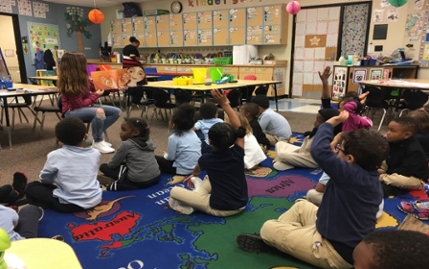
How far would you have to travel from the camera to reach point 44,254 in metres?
0.97

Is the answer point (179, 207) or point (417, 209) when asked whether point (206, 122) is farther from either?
point (417, 209)

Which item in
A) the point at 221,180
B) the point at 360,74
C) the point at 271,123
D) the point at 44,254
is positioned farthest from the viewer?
the point at 360,74

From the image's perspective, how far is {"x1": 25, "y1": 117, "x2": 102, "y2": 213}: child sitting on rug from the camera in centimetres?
231

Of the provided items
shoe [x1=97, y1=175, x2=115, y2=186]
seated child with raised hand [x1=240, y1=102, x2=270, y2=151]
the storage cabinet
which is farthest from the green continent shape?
the storage cabinet

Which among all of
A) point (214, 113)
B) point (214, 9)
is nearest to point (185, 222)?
point (214, 113)

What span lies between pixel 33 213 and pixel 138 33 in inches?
367

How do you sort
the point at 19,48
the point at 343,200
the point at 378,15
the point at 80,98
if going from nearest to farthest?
the point at 343,200, the point at 80,98, the point at 378,15, the point at 19,48

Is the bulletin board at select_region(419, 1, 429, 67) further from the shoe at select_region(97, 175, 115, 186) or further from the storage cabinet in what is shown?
the shoe at select_region(97, 175, 115, 186)

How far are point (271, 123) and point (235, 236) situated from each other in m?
2.17

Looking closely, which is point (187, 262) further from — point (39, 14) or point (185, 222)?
point (39, 14)

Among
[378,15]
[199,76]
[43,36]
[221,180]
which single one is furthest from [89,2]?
[221,180]

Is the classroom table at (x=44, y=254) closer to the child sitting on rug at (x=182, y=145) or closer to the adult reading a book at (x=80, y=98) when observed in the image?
the child sitting on rug at (x=182, y=145)

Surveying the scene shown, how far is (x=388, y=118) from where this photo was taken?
5.95 meters

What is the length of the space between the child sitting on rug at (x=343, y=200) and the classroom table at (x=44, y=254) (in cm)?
107
